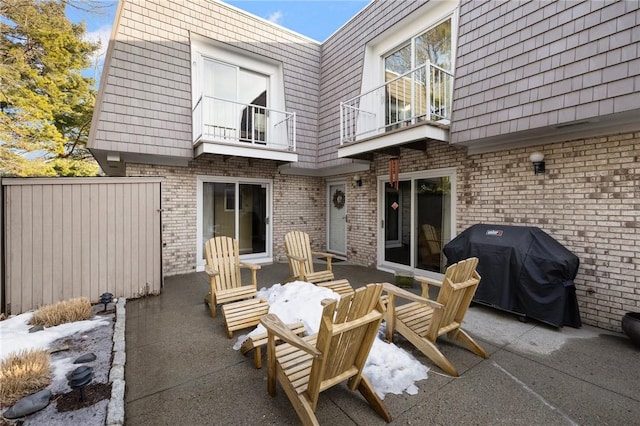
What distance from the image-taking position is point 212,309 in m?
4.13

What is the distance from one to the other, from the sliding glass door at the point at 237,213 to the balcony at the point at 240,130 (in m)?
1.12

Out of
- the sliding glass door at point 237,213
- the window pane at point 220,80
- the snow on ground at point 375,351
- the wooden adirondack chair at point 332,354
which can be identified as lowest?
the snow on ground at point 375,351

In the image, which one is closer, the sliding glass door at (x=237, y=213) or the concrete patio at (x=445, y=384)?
the concrete patio at (x=445, y=384)

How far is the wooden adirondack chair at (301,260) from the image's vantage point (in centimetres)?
506

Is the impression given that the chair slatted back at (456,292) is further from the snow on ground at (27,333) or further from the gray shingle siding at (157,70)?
the gray shingle siding at (157,70)

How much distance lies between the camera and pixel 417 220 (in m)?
6.41

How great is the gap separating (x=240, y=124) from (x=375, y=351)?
620cm

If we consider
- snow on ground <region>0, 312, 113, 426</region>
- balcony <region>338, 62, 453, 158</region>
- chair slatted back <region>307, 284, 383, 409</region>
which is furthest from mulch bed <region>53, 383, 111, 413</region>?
balcony <region>338, 62, 453, 158</region>

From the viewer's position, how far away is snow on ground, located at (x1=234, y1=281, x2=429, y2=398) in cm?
259

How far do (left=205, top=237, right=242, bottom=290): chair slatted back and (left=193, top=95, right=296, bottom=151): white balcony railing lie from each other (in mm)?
2510

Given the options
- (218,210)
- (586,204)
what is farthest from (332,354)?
(218,210)

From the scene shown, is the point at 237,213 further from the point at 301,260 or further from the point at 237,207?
the point at 301,260

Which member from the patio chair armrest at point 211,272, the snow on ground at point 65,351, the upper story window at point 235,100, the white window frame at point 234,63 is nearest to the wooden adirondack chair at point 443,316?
the patio chair armrest at point 211,272

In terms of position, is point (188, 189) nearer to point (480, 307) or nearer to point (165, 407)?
point (165, 407)
